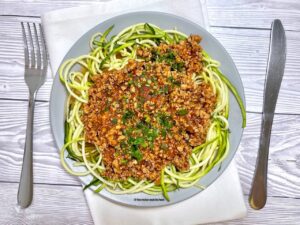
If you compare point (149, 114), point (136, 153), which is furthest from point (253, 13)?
point (136, 153)

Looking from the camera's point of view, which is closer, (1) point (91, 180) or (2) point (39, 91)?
(1) point (91, 180)

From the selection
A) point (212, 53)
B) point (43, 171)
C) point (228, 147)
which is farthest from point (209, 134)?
point (43, 171)

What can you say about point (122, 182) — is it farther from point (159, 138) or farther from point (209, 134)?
point (209, 134)

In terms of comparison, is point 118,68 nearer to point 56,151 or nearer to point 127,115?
point 127,115

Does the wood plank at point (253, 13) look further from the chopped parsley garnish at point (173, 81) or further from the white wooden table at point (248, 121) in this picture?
the chopped parsley garnish at point (173, 81)

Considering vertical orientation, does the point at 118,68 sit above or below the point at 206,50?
below

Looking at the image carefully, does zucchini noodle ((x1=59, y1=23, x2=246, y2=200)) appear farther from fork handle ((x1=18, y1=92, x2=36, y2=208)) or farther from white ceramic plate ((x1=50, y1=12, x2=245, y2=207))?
fork handle ((x1=18, y1=92, x2=36, y2=208))
